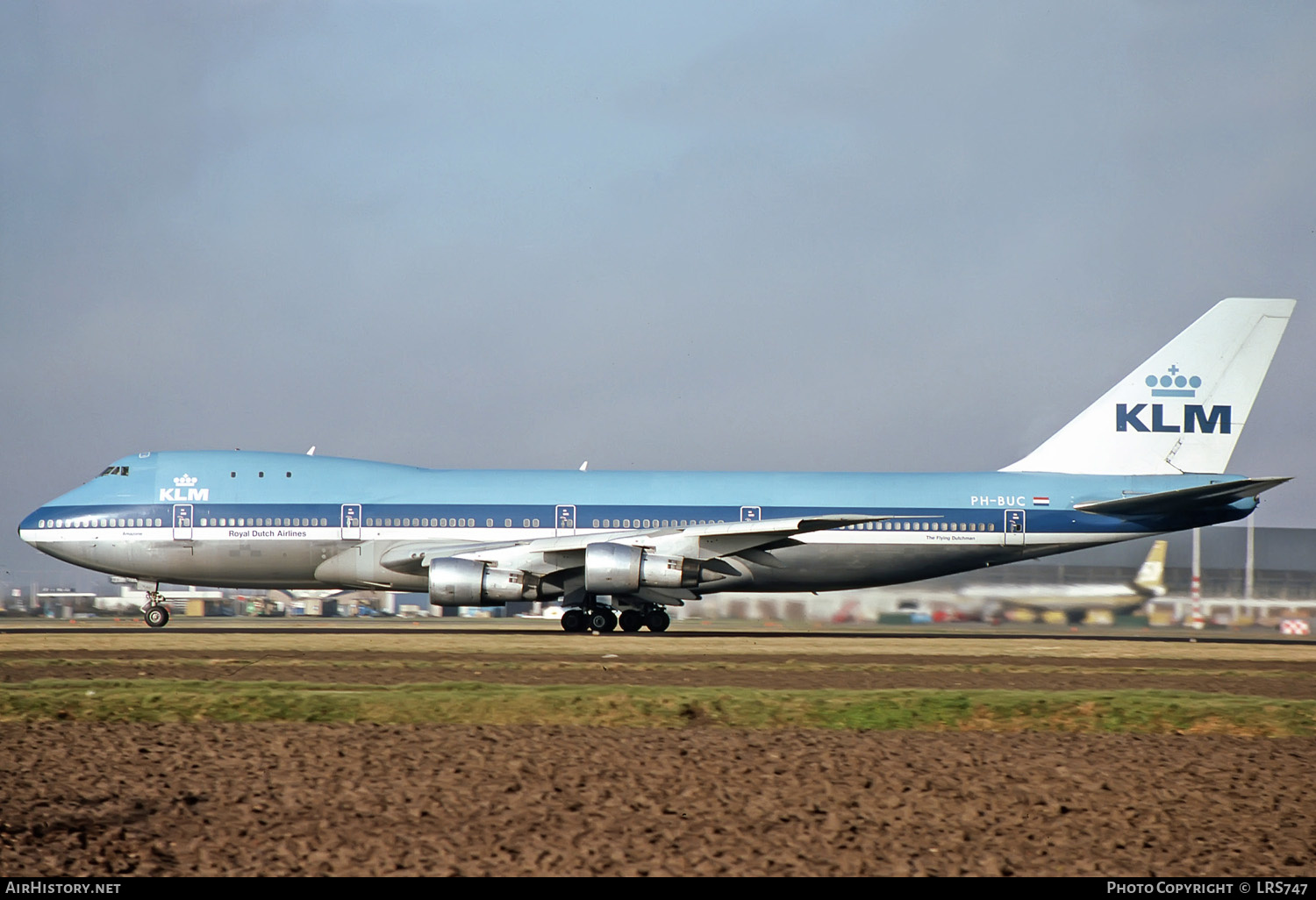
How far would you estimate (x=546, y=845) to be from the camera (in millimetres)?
8867

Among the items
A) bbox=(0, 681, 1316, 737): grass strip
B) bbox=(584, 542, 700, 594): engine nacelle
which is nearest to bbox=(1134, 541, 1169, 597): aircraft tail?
→ bbox=(584, 542, 700, 594): engine nacelle

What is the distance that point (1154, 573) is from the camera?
3706 cm

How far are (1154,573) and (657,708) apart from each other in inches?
1048

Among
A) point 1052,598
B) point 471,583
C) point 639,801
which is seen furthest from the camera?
point 1052,598

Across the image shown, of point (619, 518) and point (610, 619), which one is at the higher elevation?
point (619, 518)

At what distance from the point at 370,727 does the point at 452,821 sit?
405 centimetres

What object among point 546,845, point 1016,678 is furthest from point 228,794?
point 1016,678

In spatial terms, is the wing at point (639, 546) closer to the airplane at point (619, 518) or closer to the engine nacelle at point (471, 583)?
the airplane at point (619, 518)

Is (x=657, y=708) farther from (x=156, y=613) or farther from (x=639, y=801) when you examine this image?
(x=156, y=613)

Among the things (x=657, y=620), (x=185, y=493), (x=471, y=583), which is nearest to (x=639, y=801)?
(x=471, y=583)

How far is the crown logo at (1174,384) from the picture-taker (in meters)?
34.8

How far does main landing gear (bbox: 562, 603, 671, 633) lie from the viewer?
32656mm

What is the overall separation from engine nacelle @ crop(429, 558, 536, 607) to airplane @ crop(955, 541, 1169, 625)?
13.5 m
